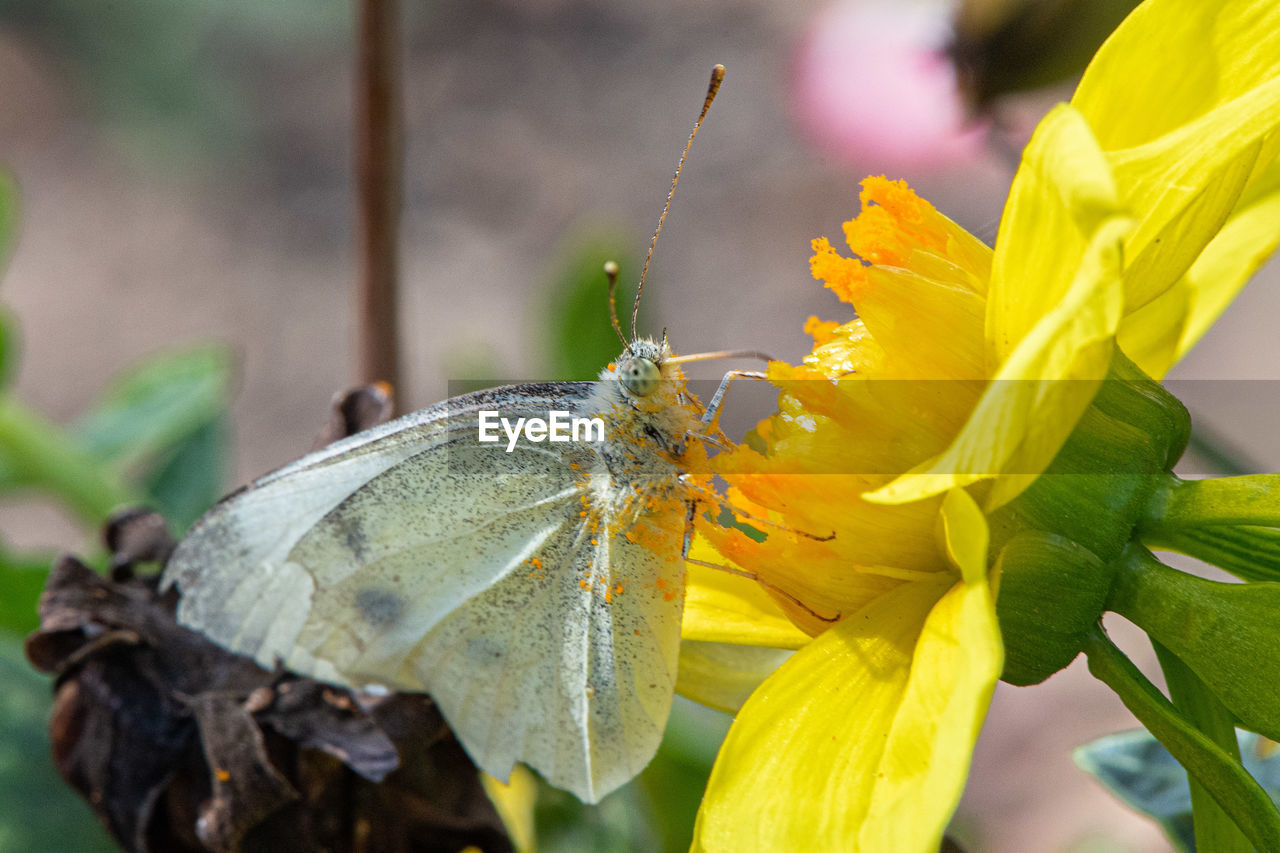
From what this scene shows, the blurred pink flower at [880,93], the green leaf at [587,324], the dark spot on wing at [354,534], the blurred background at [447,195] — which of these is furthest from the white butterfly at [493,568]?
the blurred background at [447,195]

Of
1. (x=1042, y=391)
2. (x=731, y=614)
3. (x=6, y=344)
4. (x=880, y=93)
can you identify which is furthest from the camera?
(x=880, y=93)

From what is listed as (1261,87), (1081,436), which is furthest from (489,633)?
(1261,87)

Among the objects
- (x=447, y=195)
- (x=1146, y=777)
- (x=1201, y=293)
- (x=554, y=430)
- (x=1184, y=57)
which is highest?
(x=1184, y=57)

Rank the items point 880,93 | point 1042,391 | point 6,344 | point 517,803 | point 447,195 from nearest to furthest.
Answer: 1. point 1042,391
2. point 517,803
3. point 6,344
4. point 880,93
5. point 447,195

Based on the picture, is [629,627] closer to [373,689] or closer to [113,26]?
[373,689]

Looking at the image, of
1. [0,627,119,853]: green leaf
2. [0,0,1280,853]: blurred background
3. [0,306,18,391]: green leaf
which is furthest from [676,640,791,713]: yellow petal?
[0,0,1280,853]: blurred background

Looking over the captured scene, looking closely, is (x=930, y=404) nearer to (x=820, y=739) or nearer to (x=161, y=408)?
(x=820, y=739)

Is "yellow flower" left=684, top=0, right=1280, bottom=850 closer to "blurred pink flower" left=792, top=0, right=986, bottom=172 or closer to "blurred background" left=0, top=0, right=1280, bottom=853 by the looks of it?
"blurred pink flower" left=792, top=0, right=986, bottom=172

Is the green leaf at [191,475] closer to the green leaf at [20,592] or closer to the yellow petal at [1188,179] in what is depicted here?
the green leaf at [20,592]

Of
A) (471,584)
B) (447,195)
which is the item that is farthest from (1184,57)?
(447,195)
